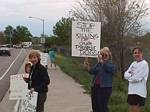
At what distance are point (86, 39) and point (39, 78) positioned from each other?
9.71ft

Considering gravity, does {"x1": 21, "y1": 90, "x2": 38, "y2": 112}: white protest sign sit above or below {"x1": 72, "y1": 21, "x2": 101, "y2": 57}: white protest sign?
below

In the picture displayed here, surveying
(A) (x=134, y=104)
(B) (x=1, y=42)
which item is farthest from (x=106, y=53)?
(B) (x=1, y=42)

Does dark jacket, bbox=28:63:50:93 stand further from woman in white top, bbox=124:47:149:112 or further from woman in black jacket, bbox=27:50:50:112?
woman in white top, bbox=124:47:149:112

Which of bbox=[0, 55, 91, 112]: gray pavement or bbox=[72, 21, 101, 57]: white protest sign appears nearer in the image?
bbox=[72, 21, 101, 57]: white protest sign

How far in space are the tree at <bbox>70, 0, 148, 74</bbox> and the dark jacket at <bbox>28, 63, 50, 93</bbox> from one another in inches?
696

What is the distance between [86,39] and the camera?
11.5 metres

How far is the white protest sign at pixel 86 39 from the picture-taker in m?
11.3

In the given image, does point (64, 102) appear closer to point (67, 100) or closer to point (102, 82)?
point (67, 100)

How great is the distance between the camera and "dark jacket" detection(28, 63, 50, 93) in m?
8.72

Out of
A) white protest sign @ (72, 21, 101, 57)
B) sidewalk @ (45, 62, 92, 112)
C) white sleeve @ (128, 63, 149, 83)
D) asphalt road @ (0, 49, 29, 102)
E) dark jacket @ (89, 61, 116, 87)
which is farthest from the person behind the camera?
asphalt road @ (0, 49, 29, 102)

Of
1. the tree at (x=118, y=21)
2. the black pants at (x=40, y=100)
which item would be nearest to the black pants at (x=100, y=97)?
→ the black pants at (x=40, y=100)

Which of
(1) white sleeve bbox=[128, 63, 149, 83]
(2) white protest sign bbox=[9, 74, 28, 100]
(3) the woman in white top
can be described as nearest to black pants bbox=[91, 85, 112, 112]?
(3) the woman in white top

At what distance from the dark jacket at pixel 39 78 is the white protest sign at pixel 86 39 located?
101 inches

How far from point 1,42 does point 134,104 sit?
184221 millimetres
